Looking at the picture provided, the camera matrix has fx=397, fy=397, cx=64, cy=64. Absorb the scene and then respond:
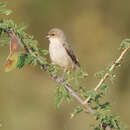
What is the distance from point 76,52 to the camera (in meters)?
11.8

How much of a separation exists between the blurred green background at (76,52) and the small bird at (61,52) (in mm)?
3643

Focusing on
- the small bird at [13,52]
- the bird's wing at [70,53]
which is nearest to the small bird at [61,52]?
the bird's wing at [70,53]

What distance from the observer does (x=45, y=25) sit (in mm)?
12102

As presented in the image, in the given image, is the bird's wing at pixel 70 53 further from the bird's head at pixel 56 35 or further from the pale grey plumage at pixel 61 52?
the bird's head at pixel 56 35

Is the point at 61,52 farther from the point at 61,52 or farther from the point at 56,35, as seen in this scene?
the point at 56,35

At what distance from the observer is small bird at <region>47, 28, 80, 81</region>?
5760mm

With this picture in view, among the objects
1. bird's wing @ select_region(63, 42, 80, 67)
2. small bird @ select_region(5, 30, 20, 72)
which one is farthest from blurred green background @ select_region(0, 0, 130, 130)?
small bird @ select_region(5, 30, 20, 72)

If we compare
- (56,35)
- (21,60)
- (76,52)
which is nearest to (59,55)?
(56,35)

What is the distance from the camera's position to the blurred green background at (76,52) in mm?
10086

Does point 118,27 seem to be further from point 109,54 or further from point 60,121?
point 60,121

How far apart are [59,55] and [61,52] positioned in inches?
4.7

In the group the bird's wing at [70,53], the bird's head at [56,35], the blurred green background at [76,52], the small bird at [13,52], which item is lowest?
the small bird at [13,52]

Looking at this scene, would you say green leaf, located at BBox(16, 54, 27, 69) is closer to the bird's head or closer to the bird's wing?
the bird's wing

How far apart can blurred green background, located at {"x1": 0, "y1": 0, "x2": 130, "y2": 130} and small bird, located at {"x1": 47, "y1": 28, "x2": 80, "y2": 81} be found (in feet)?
12.0
